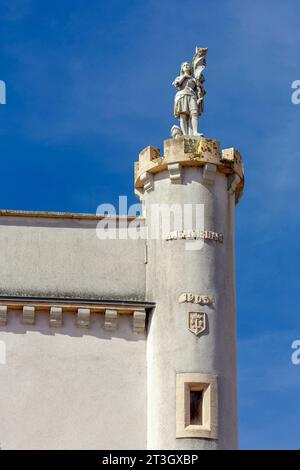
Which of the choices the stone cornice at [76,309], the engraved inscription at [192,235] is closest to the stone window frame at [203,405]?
the stone cornice at [76,309]

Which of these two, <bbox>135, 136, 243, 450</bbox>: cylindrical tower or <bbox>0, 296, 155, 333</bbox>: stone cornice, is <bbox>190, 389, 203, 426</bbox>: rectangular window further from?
<bbox>0, 296, 155, 333</bbox>: stone cornice

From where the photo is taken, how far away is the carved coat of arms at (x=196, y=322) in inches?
1283

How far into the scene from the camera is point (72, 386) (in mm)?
32562

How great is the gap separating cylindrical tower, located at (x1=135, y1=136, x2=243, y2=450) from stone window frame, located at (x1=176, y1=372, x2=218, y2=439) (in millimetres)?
23

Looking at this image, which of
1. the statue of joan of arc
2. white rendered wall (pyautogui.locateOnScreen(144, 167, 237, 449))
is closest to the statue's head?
the statue of joan of arc

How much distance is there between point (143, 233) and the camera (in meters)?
34.1

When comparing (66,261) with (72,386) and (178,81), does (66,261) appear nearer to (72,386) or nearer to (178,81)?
(72,386)

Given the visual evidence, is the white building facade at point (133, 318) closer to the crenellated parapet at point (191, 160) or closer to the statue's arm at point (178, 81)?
the crenellated parapet at point (191, 160)

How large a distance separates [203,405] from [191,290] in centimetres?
273

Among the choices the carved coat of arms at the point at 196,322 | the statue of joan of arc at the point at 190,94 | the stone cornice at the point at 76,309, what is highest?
the statue of joan of arc at the point at 190,94

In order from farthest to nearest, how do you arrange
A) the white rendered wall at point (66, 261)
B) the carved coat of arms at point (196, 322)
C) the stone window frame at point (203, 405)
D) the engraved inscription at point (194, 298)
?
1. the white rendered wall at point (66, 261)
2. the engraved inscription at point (194, 298)
3. the carved coat of arms at point (196, 322)
4. the stone window frame at point (203, 405)

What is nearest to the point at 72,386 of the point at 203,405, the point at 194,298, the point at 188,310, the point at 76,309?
the point at 76,309

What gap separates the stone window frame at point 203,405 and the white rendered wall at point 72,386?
102 centimetres
